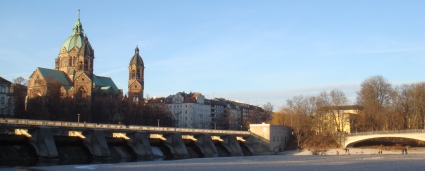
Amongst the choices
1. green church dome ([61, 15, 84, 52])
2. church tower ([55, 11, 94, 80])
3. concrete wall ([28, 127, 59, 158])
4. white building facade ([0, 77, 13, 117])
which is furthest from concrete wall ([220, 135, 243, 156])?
green church dome ([61, 15, 84, 52])

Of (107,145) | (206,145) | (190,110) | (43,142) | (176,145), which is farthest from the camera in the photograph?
(190,110)

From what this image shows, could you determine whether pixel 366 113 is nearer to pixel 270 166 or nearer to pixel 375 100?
pixel 375 100

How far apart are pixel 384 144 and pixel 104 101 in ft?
189

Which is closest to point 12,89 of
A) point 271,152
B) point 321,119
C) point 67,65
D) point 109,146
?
point 67,65

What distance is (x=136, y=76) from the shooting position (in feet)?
422

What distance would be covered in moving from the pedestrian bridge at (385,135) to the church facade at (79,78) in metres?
48.7

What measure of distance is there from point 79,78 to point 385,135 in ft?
222

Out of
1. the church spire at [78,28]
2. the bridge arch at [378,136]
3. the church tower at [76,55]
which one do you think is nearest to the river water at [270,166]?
the bridge arch at [378,136]

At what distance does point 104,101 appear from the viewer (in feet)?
340

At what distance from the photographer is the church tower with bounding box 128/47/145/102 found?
421 ft

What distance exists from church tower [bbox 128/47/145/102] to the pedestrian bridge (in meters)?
62.7

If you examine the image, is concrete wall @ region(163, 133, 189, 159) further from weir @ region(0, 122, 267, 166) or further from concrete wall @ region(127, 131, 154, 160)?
concrete wall @ region(127, 131, 154, 160)

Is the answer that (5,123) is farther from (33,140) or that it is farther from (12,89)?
(12,89)

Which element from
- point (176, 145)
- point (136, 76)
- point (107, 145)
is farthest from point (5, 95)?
point (107, 145)
